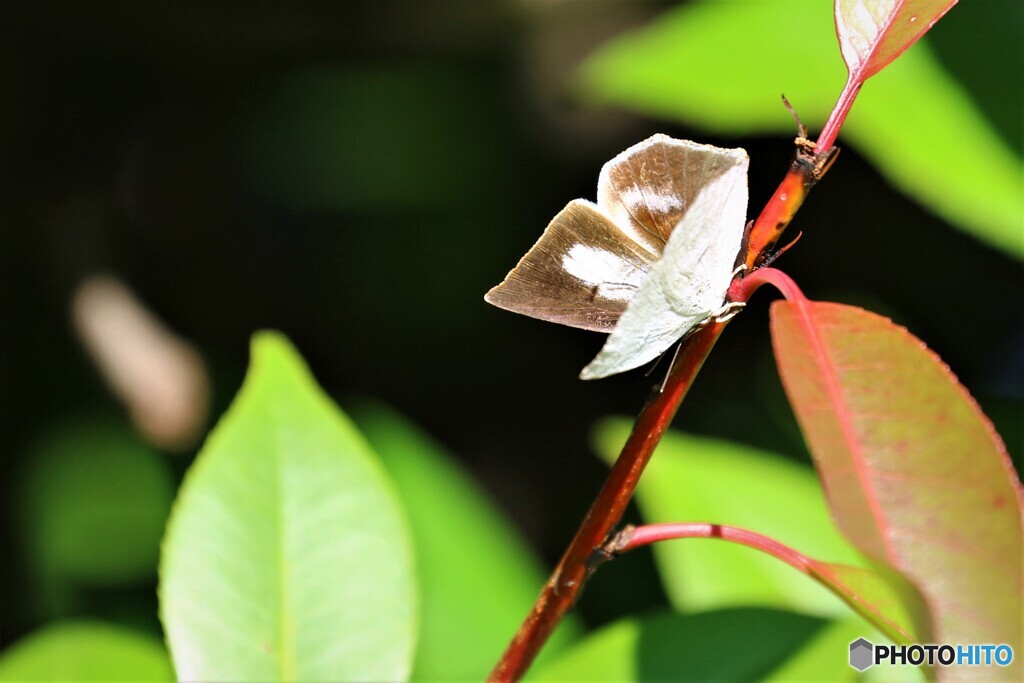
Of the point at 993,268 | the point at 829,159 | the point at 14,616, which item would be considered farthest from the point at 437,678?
the point at 993,268

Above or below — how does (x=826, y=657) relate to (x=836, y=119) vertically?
below

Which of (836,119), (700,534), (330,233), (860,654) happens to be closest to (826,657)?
(860,654)

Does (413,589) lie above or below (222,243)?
above

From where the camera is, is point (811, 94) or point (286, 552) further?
point (811, 94)

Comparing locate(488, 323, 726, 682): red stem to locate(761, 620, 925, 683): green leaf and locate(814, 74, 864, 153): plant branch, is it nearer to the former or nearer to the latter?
locate(814, 74, 864, 153): plant branch

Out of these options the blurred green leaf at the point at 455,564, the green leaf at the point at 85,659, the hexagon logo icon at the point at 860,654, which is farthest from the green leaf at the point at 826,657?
the green leaf at the point at 85,659

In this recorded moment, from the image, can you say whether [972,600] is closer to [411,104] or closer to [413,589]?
[413,589]

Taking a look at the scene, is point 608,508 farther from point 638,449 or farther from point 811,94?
point 811,94
